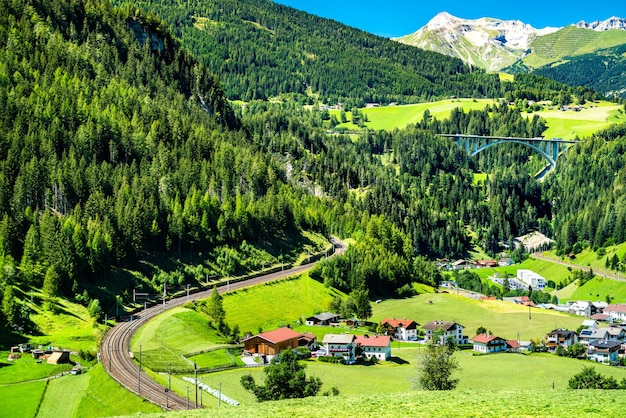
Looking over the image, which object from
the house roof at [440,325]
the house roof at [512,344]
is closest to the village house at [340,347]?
the house roof at [440,325]

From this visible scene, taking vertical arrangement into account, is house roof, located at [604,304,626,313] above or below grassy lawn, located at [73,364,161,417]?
below

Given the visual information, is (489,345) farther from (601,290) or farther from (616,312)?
(601,290)

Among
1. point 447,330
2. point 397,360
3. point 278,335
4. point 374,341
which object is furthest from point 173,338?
point 447,330

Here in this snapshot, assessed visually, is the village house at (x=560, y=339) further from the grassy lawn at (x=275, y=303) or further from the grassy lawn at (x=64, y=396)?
the grassy lawn at (x=64, y=396)

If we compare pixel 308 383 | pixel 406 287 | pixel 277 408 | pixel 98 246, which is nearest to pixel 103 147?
pixel 98 246

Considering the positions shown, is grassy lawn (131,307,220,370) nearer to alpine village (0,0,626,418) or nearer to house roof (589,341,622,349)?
alpine village (0,0,626,418)

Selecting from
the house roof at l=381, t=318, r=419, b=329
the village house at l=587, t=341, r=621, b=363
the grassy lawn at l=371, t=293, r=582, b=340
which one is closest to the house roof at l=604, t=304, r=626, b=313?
the grassy lawn at l=371, t=293, r=582, b=340

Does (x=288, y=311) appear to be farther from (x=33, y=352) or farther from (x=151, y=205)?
(x=33, y=352)
